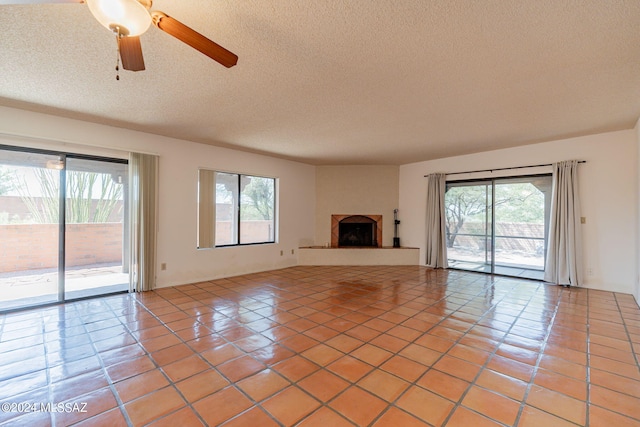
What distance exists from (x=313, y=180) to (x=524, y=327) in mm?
5195

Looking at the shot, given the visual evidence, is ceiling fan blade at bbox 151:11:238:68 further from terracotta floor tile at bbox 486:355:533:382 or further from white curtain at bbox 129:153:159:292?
white curtain at bbox 129:153:159:292

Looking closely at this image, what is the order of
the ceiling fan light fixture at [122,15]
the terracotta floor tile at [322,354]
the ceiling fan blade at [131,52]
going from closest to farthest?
the ceiling fan light fixture at [122,15]
the ceiling fan blade at [131,52]
the terracotta floor tile at [322,354]

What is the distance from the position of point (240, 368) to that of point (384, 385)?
112 cm

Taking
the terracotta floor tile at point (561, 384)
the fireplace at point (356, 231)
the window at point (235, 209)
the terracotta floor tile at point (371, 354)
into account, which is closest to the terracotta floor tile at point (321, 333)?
the terracotta floor tile at point (371, 354)

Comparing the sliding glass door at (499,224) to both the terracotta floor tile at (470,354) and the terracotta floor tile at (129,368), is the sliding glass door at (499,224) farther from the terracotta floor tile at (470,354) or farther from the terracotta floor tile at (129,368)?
the terracotta floor tile at (129,368)

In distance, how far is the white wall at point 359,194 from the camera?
23.2 feet

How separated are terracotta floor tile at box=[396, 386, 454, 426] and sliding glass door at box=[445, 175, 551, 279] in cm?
464

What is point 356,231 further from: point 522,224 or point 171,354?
point 171,354

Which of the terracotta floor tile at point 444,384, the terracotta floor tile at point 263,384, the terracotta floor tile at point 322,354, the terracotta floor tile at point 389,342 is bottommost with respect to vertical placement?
the terracotta floor tile at point 263,384

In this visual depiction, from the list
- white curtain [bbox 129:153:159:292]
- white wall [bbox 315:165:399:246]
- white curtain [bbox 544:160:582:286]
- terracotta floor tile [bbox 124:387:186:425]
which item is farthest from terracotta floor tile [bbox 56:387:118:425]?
white curtain [bbox 544:160:582:286]

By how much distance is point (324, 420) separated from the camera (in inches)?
64.9

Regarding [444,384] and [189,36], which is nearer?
[189,36]

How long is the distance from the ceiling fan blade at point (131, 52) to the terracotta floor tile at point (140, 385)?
217cm

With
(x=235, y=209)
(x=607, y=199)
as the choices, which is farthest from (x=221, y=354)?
(x=607, y=199)
